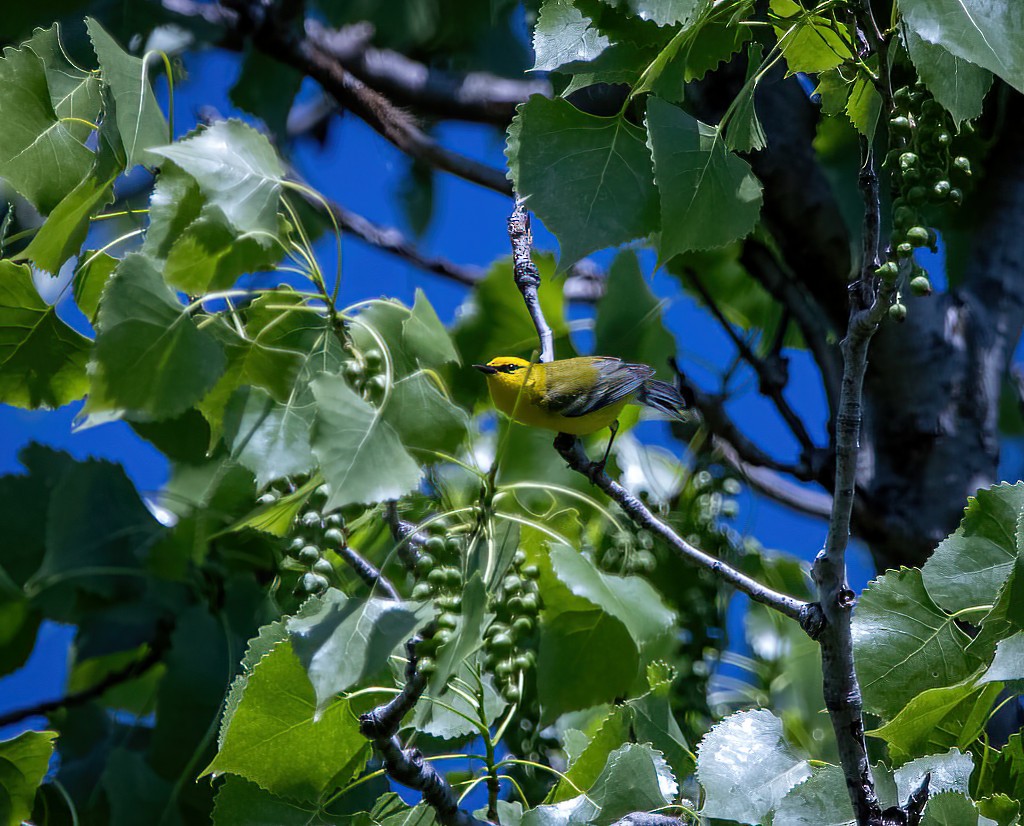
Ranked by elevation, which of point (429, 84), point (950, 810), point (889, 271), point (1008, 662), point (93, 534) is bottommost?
point (950, 810)

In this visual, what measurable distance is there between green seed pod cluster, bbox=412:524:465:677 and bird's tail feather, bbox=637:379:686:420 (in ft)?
1.55

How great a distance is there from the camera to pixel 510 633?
122cm

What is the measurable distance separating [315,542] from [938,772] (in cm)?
71

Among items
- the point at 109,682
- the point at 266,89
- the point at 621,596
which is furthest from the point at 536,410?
the point at 266,89

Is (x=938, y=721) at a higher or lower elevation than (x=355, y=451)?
lower

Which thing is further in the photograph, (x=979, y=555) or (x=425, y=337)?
(x=425, y=337)

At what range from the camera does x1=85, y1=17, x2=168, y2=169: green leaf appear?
1123 millimetres

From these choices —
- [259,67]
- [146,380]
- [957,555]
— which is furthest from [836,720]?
[259,67]

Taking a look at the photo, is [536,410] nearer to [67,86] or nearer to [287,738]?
[287,738]

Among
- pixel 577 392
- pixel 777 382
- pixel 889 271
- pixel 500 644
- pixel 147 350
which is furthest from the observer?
pixel 777 382

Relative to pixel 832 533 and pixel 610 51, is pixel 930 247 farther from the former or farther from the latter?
pixel 610 51

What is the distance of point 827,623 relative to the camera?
0.89 meters

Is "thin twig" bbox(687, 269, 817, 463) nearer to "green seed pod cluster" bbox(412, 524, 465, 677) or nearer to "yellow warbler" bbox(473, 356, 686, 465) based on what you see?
"yellow warbler" bbox(473, 356, 686, 465)

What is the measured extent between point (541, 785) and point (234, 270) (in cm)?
81
